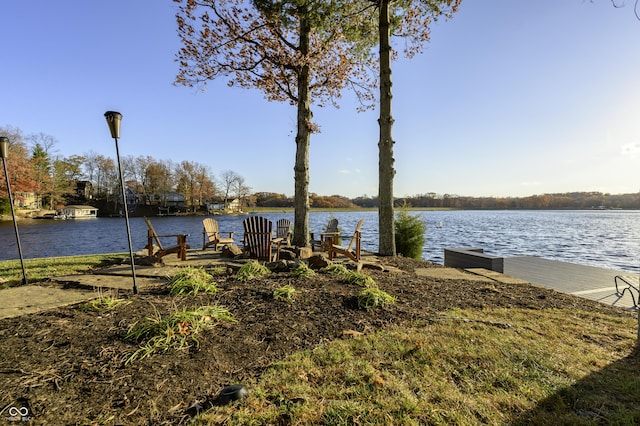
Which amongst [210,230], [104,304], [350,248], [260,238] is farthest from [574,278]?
[210,230]

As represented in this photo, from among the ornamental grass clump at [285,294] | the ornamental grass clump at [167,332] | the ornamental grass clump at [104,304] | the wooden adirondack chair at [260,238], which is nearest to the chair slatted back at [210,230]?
the wooden adirondack chair at [260,238]

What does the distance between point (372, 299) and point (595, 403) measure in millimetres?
1879

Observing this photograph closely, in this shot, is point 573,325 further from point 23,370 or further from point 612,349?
point 23,370

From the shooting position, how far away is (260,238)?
5551 mm

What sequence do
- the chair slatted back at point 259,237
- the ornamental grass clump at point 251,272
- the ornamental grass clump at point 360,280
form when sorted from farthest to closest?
1. the chair slatted back at point 259,237
2. the ornamental grass clump at point 251,272
3. the ornamental grass clump at point 360,280

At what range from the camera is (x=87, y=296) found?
3.38 meters

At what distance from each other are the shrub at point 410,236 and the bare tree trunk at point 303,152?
2.90 meters

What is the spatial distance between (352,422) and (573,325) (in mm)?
2857

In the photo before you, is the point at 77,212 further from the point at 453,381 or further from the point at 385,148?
the point at 453,381

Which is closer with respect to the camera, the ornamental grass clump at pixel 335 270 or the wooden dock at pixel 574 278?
the ornamental grass clump at pixel 335 270

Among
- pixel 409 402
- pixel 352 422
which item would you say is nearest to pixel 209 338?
pixel 352 422

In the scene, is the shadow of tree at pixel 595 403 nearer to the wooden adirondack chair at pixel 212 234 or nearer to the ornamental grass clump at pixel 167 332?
the ornamental grass clump at pixel 167 332

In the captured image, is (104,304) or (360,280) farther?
(360,280)

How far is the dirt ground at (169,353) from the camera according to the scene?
1.65 meters
